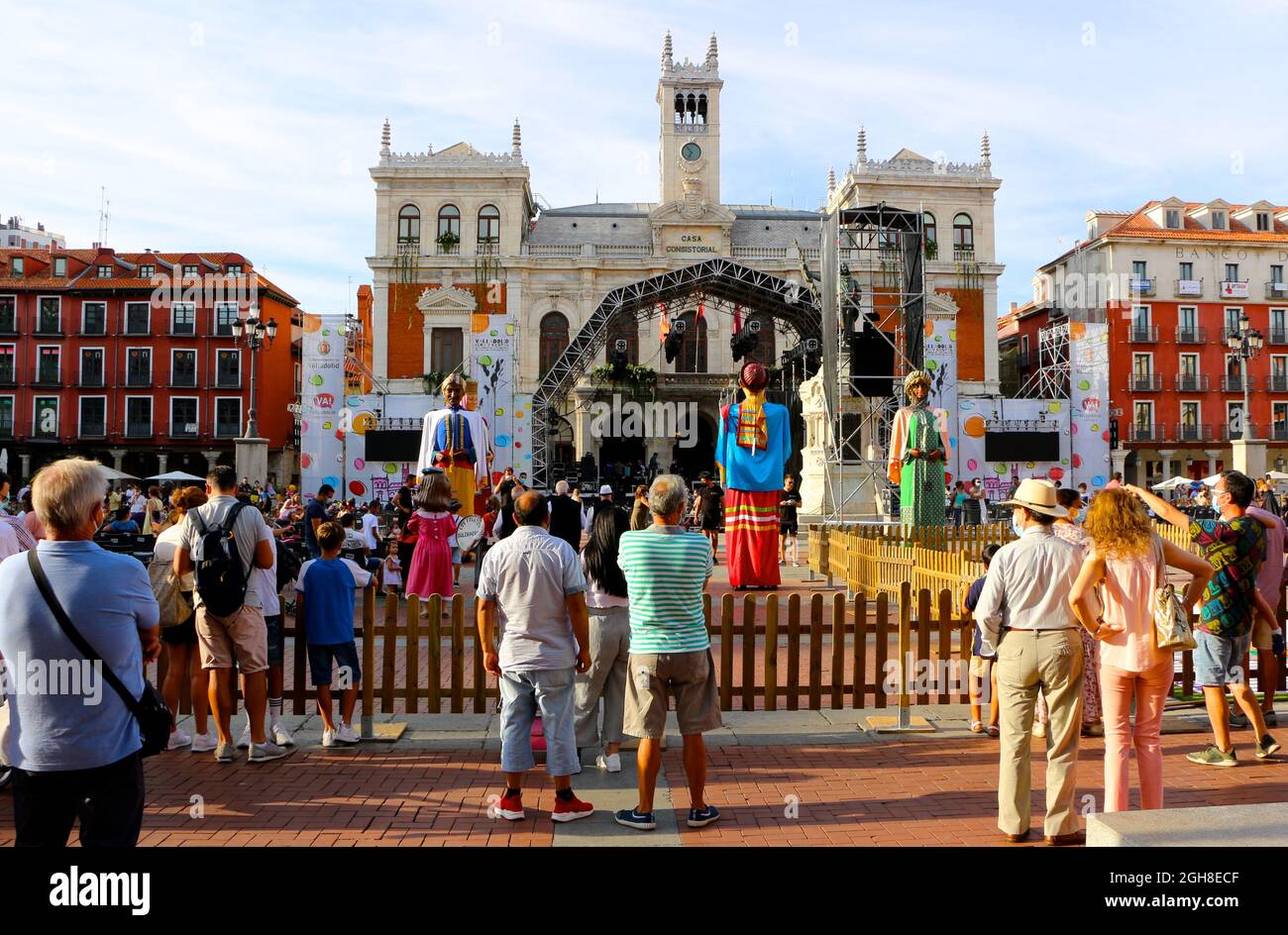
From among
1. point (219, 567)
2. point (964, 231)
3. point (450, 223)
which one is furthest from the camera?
point (964, 231)

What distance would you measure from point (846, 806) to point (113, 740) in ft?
11.9

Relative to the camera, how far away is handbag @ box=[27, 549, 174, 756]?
10.3 ft

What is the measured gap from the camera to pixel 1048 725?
455 centimetres

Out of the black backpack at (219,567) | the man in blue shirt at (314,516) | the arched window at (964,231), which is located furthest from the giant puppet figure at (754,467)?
the arched window at (964,231)

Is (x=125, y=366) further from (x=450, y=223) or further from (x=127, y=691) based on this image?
(x=127, y=691)

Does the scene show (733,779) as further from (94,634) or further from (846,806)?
(94,634)

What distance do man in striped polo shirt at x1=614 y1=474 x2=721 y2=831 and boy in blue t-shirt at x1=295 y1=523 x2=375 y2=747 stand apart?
2.30 meters

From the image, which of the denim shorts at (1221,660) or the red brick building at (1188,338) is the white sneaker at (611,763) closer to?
the denim shorts at (1221,660)

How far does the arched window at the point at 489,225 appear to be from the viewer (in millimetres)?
47062

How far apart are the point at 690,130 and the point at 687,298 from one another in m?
26.3

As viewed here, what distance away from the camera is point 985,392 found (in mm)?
45844

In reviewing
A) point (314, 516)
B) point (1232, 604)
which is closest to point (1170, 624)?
point (1232, 604)

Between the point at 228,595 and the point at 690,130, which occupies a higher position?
the point at 690,130

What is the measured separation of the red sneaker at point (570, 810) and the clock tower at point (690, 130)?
46.7 metres
